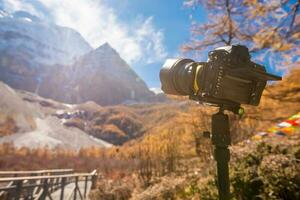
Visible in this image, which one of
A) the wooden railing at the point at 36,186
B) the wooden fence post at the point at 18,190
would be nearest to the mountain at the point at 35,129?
the wooden railing at the point at 36,186

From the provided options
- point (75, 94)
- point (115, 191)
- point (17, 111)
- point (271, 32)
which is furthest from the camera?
point (75, 94)

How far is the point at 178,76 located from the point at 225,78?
0.35 m

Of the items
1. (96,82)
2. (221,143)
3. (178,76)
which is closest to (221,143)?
(221,143)

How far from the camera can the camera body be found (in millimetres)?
1521

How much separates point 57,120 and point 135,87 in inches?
2898

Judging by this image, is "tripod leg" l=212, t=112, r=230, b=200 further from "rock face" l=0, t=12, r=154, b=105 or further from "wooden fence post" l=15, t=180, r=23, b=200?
"rock face" l=0, t=12, r=154, b=105

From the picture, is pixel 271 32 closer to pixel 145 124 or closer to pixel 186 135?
pixel 186 135

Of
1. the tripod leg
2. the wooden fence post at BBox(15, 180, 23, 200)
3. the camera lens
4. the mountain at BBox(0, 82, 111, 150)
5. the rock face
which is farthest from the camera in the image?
the rock face

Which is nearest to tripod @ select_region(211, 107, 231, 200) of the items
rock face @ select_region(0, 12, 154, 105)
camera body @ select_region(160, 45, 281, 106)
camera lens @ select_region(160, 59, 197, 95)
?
camera body @ select_region(160, 45, 281, 106)

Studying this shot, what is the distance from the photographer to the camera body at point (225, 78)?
152 cm

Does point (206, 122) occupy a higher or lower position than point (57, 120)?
lower

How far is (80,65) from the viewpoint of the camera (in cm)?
15738

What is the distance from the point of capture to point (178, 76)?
1.77 meters

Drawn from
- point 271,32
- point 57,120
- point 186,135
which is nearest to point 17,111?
point 57,120
